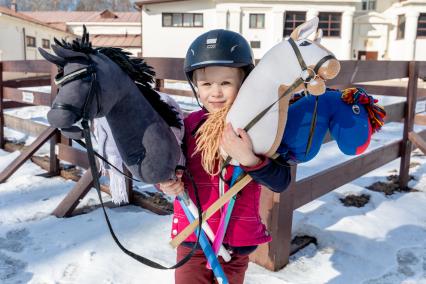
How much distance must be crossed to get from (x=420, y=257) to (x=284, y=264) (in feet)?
3.02

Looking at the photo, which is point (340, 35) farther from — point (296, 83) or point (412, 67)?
point (296, 83)

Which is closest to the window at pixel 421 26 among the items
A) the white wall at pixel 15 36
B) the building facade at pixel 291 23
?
the building facade at pixel 291 23

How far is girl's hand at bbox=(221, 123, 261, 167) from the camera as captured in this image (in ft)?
4.00

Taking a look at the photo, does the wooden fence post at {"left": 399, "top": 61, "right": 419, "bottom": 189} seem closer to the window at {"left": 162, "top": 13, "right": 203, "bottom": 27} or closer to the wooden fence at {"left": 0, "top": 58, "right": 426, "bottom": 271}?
the wooden fence at {"left": 0, "top": 58, "right": 426, "bottom": 271}

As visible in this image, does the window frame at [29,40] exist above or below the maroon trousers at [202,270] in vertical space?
above

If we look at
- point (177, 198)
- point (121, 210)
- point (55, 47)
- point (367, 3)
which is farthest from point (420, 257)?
point (367, 3)

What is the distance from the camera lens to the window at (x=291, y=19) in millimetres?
22203

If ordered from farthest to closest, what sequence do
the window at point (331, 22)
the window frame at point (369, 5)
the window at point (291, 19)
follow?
1. the window frame at point (369, 5)
2. the window at point (331, 22)
3. the window at point (291, 19)

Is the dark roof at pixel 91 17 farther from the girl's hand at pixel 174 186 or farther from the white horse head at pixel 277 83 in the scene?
the white horse head at pixel 277 83

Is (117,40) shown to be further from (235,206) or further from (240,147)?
(240,147)

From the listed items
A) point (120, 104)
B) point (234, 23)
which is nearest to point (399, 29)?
point (234, 23)

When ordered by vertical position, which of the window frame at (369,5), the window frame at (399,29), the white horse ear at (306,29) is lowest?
the white horse ear at (306,29)

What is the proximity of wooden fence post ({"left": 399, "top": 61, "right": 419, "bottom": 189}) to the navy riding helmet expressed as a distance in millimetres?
2985

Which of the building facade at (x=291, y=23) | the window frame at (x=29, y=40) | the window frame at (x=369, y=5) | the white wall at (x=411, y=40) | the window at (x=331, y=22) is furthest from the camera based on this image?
the window frame at (x=369, y=5)
